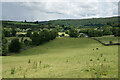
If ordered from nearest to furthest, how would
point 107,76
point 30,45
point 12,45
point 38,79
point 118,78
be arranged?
point 118,78
point 107,76
point 38,79
point 12,45
point 30,45

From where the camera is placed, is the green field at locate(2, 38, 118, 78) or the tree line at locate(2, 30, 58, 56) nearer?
the green field at locate(2, 38, 118, 78)

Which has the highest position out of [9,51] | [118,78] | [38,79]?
[118,78]

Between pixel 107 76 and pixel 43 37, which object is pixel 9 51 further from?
pixel 107 76

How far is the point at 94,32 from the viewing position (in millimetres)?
123312

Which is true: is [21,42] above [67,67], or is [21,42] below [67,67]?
above

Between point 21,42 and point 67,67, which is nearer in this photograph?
point 67,67

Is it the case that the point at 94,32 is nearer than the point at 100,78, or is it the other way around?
the point at 100,78

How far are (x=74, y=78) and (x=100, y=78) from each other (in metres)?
2.35

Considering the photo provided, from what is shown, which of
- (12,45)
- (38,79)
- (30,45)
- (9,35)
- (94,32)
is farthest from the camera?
(9,35)

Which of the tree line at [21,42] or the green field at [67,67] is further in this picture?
the tree line at [21,42]

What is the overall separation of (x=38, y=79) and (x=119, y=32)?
91.4 metres

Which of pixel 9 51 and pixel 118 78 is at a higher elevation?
pixel 118 78

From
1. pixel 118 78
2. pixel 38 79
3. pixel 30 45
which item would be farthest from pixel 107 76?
pixel 30 45

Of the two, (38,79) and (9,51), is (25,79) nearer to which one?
(38,79)
